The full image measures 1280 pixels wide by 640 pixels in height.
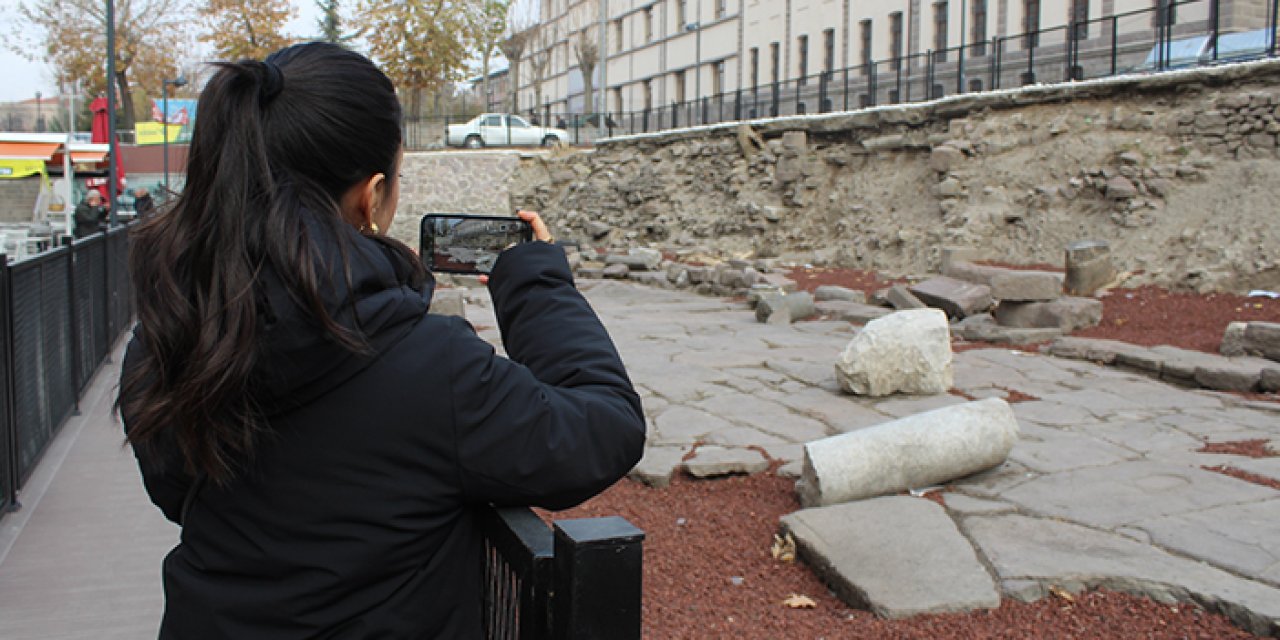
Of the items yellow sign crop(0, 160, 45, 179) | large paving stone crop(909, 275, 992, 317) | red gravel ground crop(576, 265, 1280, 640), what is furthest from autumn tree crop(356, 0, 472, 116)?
red gravel ground crop(576, 265, 1280, 640)

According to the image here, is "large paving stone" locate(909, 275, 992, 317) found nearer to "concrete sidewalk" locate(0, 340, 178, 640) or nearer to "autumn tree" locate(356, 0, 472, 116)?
"concrete sidewalk" locate(0, 340, 178, 640)

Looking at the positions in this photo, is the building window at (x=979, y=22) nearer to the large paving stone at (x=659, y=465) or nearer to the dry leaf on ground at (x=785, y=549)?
the large paving stone at (x=659, y=465)

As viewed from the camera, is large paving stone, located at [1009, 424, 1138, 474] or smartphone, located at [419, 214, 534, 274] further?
large paving stone, located at [1009, 424, 1138, 474]

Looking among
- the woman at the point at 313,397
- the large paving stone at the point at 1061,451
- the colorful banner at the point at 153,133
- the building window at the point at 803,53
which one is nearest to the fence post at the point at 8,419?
the woman at the point at 313,397

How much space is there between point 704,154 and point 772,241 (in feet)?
13.9

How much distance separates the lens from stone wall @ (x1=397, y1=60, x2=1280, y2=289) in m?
12.9

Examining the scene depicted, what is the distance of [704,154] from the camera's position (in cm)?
2433

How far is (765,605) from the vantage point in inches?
142

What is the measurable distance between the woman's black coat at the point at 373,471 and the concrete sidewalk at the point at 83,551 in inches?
95.8

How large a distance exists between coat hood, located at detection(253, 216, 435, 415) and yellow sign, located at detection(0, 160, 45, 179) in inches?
714

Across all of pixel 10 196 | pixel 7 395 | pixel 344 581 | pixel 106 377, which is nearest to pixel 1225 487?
pixel 344 581

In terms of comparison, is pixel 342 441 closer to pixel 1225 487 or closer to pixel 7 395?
pixel 7 395

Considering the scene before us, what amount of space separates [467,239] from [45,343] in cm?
510

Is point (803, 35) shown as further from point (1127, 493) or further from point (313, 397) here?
point (313, 397)
